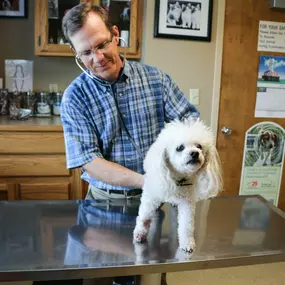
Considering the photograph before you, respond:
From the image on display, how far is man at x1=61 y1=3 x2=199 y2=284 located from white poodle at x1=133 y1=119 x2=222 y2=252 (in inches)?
8.6

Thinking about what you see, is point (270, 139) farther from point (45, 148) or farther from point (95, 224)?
point (95, 224)

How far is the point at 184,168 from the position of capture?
86 cm

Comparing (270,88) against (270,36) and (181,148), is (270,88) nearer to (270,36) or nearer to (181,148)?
(270,36)

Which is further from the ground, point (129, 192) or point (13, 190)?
point (129, 192)

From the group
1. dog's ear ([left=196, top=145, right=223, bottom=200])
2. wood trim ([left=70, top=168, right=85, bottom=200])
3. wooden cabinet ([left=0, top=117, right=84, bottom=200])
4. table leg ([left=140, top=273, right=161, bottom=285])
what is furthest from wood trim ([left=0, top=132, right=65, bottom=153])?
dog's ear ([left=196, top=145, right=223, bottom=200])

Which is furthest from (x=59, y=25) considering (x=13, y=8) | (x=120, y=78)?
(x=120, y=78)

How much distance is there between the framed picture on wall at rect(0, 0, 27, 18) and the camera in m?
2.70

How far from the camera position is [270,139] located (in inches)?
111

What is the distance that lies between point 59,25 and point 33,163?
101 centimetres

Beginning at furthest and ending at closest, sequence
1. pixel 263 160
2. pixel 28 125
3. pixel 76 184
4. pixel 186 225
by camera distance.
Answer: pixel 263 160, pixel 76 184, pixel 28 125, pixel 186 225

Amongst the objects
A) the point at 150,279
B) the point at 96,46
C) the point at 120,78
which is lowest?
the point at 150,279

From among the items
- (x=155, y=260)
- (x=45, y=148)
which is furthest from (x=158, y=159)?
(x=45, y=148)

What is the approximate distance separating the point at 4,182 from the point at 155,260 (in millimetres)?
1646

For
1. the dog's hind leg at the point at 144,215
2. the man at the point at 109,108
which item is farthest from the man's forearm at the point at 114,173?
the dog's hind leg at the point at 144,215
